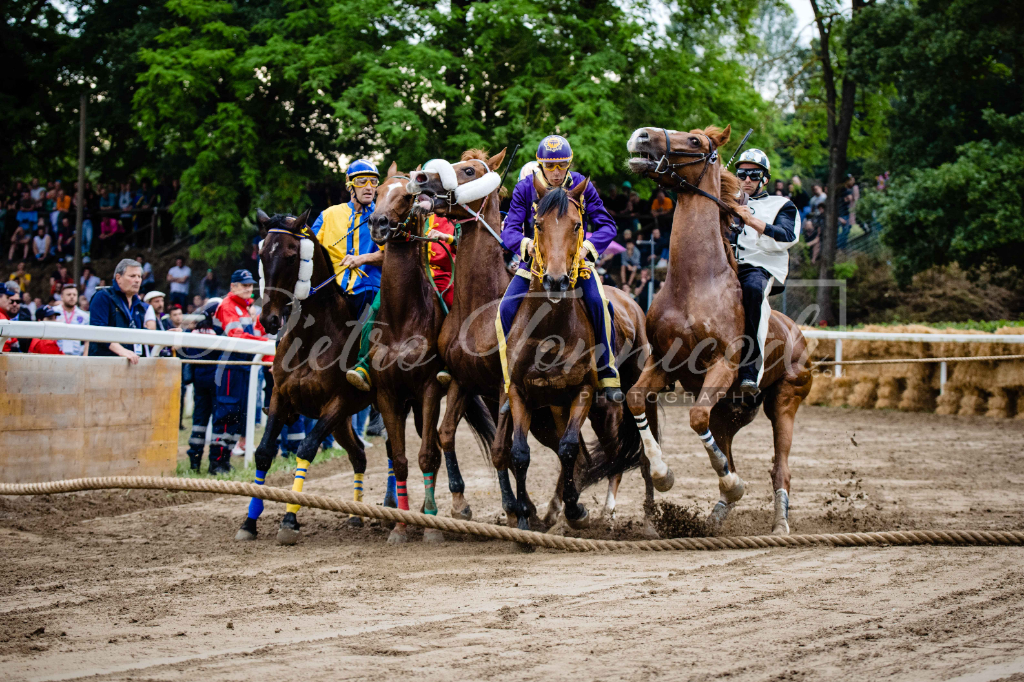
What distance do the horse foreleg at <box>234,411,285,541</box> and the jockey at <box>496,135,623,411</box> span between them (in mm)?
1759

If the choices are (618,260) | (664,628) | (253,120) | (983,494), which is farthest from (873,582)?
(253,120)

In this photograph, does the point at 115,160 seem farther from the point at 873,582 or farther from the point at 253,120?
the point at 873,582

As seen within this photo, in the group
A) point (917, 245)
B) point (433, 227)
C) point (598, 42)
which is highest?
point (598, 42)

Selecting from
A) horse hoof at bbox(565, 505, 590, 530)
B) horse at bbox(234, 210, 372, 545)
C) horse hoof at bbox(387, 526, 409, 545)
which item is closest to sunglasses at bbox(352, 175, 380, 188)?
horse at bbox(234, 210, 372, 545)

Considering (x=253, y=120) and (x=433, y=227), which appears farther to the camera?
(x=253, y=120)

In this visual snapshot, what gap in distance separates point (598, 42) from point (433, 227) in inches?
476

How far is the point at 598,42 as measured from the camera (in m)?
18.8

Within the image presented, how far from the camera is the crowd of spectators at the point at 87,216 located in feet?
74.5

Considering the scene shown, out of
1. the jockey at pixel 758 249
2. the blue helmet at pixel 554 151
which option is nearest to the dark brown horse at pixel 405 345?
the blue helmet at pixel 554 151

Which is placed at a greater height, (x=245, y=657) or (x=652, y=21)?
(x=652, y=21)

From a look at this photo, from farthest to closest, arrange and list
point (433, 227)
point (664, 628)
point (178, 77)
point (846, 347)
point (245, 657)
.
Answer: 1. point (178, 77)
2. point (846, 347)
3. point (433, 227)
4. point (664, 628)
5. point (245, 657)

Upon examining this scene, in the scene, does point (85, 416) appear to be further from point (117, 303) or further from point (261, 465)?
point (261, 465)

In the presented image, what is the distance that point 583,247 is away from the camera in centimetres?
623

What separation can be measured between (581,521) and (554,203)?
2207mm
